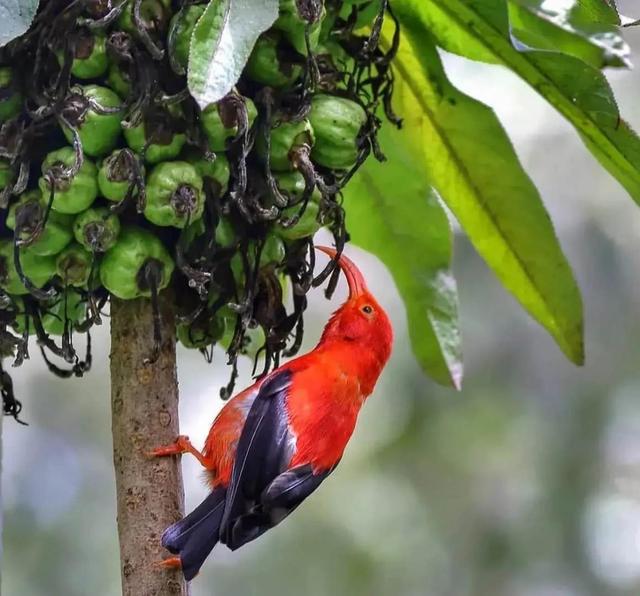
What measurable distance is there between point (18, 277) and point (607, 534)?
202 inches

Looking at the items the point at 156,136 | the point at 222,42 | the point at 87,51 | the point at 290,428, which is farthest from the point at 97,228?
the point at 290,428

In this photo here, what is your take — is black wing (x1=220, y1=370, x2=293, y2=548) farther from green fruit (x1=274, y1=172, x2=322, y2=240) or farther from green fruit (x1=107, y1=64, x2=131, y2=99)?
green fruit (x1=107, y1=64, x2=131, y2=99)

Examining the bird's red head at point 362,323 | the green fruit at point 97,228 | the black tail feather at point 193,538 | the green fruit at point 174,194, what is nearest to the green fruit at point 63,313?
the green fruit at point 97,228

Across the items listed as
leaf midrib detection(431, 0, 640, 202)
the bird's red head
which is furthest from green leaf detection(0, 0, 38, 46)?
the bird's red head

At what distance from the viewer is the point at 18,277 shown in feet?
6.38

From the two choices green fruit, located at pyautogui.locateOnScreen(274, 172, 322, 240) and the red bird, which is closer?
green fruit, located at pyautogui.locateOnScreen(274, 172, 322, 240)

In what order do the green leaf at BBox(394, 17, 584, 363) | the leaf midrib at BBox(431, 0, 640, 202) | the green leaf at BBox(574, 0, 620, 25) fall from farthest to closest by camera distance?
the green leaf at BBox(394, 17, 584, 363) < the leaf midrib at BBox(431, 0, 640, 202) < the green leaf at BBox(574, 0, 620, 25)

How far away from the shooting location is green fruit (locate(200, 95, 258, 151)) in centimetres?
182

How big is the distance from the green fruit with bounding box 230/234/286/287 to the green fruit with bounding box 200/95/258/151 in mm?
239

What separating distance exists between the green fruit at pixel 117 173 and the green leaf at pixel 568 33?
733 mm

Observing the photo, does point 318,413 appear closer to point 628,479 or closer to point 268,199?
point 268,199

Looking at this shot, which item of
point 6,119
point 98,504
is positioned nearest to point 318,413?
point 6,119

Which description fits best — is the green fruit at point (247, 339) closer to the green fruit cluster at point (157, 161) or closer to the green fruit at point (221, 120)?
the green fruit cluster at point (157, 161)

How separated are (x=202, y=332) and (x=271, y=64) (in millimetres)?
540
